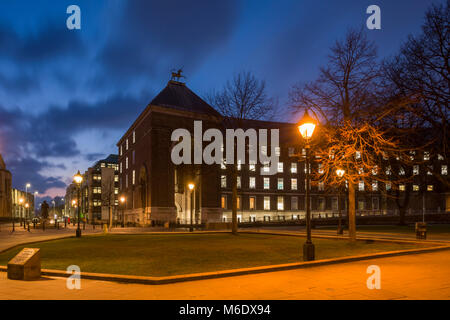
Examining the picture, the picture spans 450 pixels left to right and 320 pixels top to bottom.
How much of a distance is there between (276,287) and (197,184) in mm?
47207

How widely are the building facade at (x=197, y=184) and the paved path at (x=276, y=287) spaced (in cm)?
2774

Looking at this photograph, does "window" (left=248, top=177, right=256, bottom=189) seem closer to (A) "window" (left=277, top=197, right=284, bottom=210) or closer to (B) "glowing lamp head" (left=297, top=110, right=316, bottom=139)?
(A) "window" (left=277, top=197, right=284, bottom=210)

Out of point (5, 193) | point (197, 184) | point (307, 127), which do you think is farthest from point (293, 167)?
point (5, 193)

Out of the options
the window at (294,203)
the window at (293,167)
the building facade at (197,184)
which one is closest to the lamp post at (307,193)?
the building facade at (197,184)

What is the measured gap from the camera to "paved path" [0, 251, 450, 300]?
26.4ft

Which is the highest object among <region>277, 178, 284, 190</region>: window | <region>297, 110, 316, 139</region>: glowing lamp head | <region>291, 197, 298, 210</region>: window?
<region>297, 110, 316, 139</region>: glowing lamp head

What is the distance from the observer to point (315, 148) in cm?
2248

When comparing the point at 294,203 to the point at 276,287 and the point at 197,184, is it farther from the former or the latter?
the point at 276,287

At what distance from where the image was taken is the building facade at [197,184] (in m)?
52.5

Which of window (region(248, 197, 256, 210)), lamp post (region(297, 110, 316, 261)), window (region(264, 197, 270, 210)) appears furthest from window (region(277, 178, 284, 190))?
lamp post (region(297, 110, 316, 261))

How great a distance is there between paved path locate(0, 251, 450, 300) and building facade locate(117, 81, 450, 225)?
1092 inches

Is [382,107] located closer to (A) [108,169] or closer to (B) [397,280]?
(B) [397,280]
